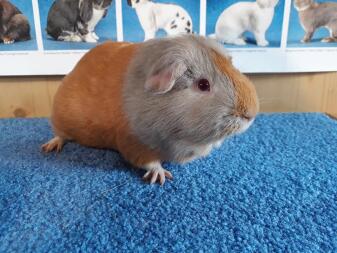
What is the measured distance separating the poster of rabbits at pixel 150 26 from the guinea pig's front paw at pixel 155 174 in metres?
0.54

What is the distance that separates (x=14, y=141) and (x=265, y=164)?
Answer: 2.59 ft

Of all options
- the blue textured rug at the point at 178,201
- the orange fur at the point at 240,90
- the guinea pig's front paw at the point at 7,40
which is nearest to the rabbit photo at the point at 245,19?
the blue textured rug at the point at 178,201

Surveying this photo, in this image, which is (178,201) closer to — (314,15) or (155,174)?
(155,174)

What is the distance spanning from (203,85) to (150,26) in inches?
22.7

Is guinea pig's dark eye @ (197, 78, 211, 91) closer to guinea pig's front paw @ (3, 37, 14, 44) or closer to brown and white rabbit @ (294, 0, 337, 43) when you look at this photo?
brown and white rabbit @ (294, 0, 337, 43)

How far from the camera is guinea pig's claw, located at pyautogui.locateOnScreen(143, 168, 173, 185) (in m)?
0.88

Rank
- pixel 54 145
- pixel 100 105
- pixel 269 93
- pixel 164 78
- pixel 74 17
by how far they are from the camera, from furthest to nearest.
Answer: pixel 269 93 < pixel 74 17 < pixel 54 145 < pixel 100 105 < pixel 164 78

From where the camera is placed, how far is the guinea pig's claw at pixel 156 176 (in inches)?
34.8

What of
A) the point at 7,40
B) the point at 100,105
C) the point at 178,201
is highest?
the point at 7,40

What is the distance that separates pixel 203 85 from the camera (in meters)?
0.77

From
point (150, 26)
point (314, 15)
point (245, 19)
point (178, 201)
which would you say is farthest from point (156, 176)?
point (314, 15)

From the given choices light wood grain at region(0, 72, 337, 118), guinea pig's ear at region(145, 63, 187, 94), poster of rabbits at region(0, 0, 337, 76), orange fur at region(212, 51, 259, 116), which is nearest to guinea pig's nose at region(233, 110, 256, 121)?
orange fur at region(212, 51, 259, 116)

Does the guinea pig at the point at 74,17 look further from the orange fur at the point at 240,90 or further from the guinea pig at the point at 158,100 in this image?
the orange fur at the point at 240,90

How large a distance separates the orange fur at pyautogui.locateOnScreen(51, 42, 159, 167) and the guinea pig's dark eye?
7.9 inches
